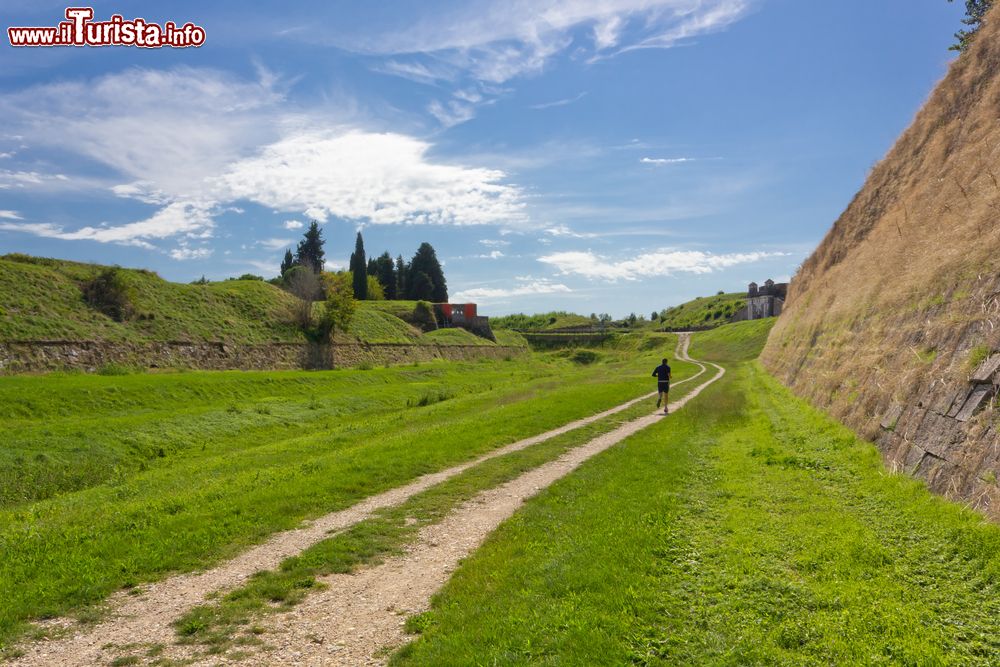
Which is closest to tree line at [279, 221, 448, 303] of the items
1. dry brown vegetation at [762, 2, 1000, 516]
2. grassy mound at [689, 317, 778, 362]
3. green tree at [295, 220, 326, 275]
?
green tree at [295, 220, 326, 275]

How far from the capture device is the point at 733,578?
7.41m

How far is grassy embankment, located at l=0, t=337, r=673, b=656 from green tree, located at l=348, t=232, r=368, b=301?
224 ft

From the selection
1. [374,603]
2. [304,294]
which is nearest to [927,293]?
[374,603]

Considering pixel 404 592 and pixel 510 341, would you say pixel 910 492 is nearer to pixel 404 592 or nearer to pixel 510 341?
pixel 404 592

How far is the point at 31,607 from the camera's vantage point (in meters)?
7.15

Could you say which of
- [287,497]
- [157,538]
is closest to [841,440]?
[287,497]

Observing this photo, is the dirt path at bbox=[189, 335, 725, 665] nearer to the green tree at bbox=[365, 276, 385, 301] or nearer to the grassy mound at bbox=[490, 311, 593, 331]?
the green tree at bbox=[365, 276, 385, 301]

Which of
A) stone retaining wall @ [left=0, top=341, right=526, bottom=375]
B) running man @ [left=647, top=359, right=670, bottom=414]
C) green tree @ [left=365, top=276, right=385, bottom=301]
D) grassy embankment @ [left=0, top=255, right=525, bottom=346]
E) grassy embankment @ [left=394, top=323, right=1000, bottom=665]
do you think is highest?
green tree @ [left=365, top=276, right=385, bottom=301]

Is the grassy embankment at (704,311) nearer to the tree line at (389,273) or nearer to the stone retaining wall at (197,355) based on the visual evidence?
the tree line at (389,273)

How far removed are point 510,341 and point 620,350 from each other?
19872 mm

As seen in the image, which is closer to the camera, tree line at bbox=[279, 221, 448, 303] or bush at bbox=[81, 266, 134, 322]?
bush at bbox=[81, 266, 134, 322]

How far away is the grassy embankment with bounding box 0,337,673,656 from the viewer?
8961mm

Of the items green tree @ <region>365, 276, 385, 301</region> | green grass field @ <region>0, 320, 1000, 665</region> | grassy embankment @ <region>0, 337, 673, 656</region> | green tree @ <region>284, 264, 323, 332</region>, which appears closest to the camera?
green grass field @ <region>0, 320, 1000, 665</region>

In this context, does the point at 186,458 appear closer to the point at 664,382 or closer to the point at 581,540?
the point at 581,540
